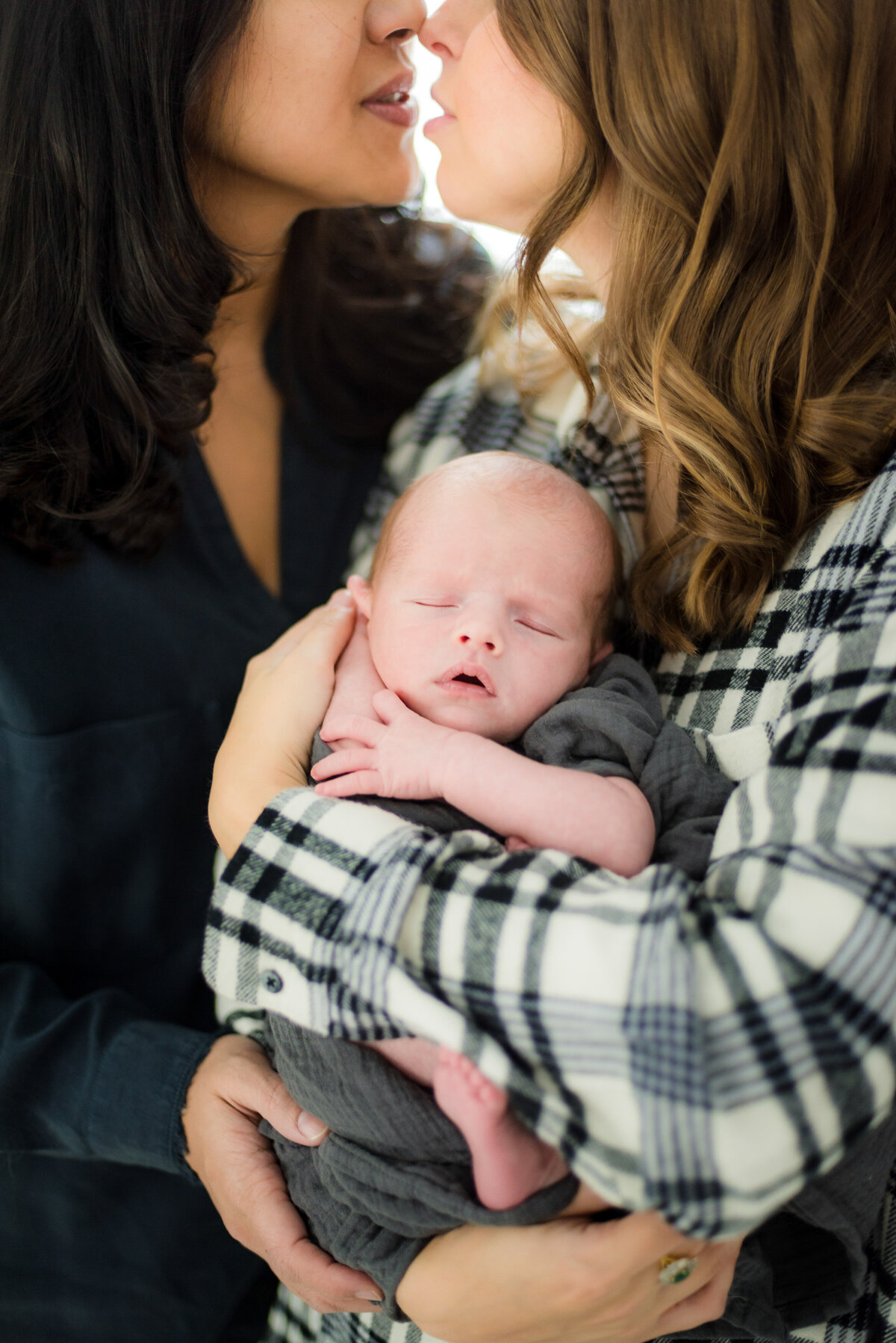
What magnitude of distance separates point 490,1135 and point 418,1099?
100 mm

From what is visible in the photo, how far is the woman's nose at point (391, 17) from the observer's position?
1.26 metres

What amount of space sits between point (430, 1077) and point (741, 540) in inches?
26.1

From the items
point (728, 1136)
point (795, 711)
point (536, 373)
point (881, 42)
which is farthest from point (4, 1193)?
point (881, 42)

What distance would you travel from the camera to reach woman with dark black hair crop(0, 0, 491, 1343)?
1.14 meters

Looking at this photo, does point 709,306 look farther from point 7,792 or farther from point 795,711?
point 7,792

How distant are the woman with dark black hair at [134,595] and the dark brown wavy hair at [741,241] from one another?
39 cm

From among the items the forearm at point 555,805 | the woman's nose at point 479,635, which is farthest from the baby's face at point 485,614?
the forearm at point 555,805

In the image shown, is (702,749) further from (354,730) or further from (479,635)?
(354,730)

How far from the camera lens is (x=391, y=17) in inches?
49.9

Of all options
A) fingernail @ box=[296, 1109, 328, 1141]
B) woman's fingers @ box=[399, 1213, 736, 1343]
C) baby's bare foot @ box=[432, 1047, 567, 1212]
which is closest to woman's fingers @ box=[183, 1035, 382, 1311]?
fingernail @ box=[296, 1109, 328, 1141]

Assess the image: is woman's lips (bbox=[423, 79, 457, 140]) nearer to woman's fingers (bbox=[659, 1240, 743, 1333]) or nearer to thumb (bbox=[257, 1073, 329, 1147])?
thumb (bbox=[257, 1073, 329, 1147])

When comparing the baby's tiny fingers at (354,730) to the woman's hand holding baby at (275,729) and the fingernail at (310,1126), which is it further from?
the fingernail at (310,1126)

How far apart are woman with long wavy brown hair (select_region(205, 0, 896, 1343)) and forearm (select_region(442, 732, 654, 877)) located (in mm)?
49

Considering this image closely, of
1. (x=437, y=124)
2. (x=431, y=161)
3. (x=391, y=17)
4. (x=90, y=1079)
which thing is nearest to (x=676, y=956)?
(x=90, y=1079)
